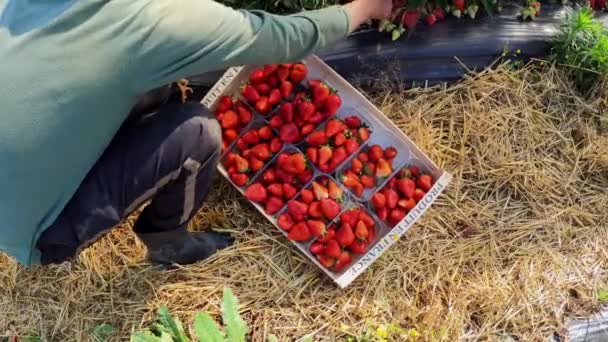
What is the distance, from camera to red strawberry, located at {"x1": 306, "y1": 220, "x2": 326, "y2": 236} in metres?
1.84

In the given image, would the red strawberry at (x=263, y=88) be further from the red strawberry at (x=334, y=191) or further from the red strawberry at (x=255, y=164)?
the red strawberry at (x=334, y=191)

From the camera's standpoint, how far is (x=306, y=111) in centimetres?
189

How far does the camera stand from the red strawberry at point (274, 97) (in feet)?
6.36

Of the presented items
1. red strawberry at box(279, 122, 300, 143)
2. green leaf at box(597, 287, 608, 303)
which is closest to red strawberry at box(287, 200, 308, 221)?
red strawberry at box(279, 122, 300, 143)

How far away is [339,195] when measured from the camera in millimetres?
1896

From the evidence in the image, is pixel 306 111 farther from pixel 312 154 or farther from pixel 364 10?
pixel 364 10

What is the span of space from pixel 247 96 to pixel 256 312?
27.3 inches

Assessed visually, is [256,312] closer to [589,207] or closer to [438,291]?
[438,291]

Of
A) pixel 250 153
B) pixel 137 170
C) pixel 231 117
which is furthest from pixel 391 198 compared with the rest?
pixel 137 170

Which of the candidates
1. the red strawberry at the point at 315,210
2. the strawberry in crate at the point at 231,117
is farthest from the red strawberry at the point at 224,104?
the red strawberry at the point at 315,210

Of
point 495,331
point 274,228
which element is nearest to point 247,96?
point 274,228

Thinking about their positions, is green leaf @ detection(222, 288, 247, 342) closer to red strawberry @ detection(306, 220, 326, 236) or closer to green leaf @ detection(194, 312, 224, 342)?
green leaf @ detection(194, 312, 224, 342)

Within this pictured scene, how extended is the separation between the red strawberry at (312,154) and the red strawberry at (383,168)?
202 mm

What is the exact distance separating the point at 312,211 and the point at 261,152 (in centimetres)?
25
